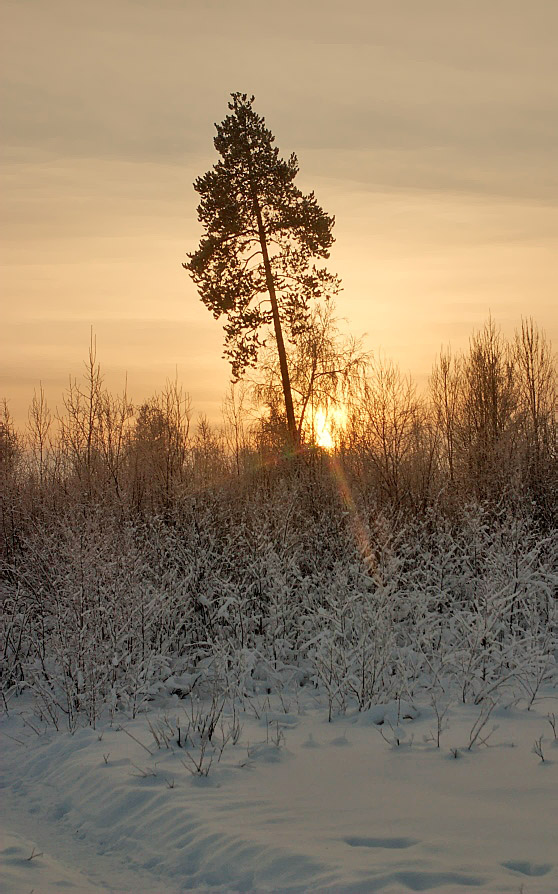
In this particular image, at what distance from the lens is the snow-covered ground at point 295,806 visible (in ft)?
13.7

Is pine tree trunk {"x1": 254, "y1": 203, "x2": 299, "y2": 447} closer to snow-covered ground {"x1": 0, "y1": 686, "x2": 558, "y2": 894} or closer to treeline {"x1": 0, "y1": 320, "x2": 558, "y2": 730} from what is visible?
treeline {"x1": 0, "y1": 320, "x2": 558, "y2": 730}

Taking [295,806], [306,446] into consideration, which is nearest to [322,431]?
[306,446]

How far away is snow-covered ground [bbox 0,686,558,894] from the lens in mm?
4188

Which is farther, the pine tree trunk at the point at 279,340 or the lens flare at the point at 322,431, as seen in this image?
the pine tree trunk at the point at 279,340

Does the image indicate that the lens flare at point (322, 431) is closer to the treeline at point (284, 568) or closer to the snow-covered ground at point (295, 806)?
the treeline at point (284, 568)

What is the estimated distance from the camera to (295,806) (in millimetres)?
5152

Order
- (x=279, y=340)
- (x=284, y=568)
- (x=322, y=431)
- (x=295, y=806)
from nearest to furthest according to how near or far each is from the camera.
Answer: (x=295, y=806), (x=284, y=568), (x=322, y=431), (x=279, y=340)

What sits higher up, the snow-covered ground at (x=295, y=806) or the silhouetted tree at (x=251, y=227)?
the silhouetted tree at (x=251, y=227)

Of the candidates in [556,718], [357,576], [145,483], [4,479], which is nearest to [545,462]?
[357,576]

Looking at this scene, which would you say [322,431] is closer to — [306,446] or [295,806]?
[306,446]

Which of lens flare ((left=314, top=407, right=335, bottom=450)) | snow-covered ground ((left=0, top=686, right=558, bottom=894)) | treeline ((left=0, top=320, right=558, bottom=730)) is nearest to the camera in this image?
snow-covered ground ((left=0, top=686, right=558, bottom=894))

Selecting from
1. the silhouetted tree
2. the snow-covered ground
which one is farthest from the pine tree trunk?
the snow-covered ground

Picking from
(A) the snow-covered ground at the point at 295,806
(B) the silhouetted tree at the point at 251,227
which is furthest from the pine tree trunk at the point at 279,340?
(A) the snow-covered ground at the point at 295,806

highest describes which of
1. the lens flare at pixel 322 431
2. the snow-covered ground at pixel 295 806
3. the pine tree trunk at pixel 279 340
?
the pine tree trunk at pixel 279 340
